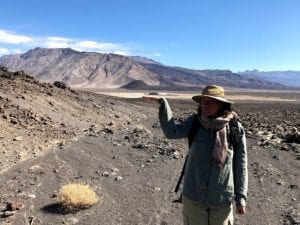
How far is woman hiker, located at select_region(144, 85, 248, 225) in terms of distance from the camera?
4090mm

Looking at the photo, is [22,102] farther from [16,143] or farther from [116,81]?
[116,81]

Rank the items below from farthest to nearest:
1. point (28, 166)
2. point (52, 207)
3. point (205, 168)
→ point (28, 166), point (52, 207), point (205, 168)

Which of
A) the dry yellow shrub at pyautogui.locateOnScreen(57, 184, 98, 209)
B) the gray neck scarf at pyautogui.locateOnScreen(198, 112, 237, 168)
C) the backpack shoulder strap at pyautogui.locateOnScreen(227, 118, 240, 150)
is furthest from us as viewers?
the dry yellow shrub at pyautogui.locateOnScreen(57, 184, 98, 209)

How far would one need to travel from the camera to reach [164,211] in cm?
820

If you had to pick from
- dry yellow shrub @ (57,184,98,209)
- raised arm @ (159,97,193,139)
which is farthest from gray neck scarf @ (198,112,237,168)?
dry yellow shrub @ (57,184,98,209)

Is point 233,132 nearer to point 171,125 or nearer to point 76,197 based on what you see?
point 171,125

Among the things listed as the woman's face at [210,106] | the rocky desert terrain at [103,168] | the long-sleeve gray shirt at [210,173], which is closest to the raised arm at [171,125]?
the long-sleeve gray shirt at [210,173]

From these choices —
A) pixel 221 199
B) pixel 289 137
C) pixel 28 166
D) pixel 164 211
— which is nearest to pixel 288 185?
pixel 164 211

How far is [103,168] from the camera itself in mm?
11648

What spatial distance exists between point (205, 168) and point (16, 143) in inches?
404

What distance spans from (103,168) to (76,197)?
3650 mm

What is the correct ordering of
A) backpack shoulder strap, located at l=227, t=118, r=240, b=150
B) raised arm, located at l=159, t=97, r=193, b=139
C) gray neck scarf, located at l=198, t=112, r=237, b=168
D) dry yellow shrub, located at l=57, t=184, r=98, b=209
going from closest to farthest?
gray neck scarf, located at l=198, t=112, r=237, b=168
backpack shoulder strap, located at l=227, t=118, r=240, b=150
raised arm, located at l=159, t=97, r=193, b=139
dry yellow shrub, located at l=57, t=184, r=98, b=209

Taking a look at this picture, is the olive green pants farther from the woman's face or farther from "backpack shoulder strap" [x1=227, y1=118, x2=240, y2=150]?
the woman's face

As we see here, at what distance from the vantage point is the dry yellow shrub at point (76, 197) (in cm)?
795
